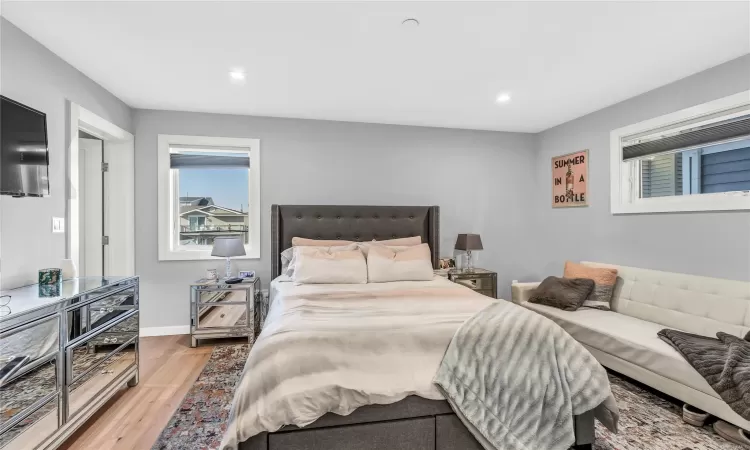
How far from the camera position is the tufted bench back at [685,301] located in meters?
2.52

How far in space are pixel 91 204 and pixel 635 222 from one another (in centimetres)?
561

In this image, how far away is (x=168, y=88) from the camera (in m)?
3.19

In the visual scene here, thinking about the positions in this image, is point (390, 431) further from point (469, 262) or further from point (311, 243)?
point (469, 262)

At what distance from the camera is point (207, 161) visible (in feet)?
13.3

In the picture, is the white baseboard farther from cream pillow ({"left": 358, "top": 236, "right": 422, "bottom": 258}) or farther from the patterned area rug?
cream pillow ({"left": 358, "top": 236, "right": 422, "bottom": 258})

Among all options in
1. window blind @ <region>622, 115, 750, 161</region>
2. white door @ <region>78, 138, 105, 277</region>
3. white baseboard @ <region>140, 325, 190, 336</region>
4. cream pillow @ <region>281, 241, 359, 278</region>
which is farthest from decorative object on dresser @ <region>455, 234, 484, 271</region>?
white door @ <region>78, 138, 105, 277</region>

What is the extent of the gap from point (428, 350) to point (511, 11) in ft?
6.66

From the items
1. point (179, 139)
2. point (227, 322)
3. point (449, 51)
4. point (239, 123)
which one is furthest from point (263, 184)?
point (449, 51)

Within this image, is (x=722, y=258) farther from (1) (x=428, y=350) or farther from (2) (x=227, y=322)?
(2) (x=227, y=322)

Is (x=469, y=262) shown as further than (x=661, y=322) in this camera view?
Yes

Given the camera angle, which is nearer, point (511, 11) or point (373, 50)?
point (511, 11)

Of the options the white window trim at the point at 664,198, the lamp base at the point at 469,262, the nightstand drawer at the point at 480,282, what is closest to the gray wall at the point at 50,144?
the nightstand drawer at the point at 480,282

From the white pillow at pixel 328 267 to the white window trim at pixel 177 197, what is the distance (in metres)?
0.90

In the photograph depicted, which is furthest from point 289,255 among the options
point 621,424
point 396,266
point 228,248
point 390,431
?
point 621,424
